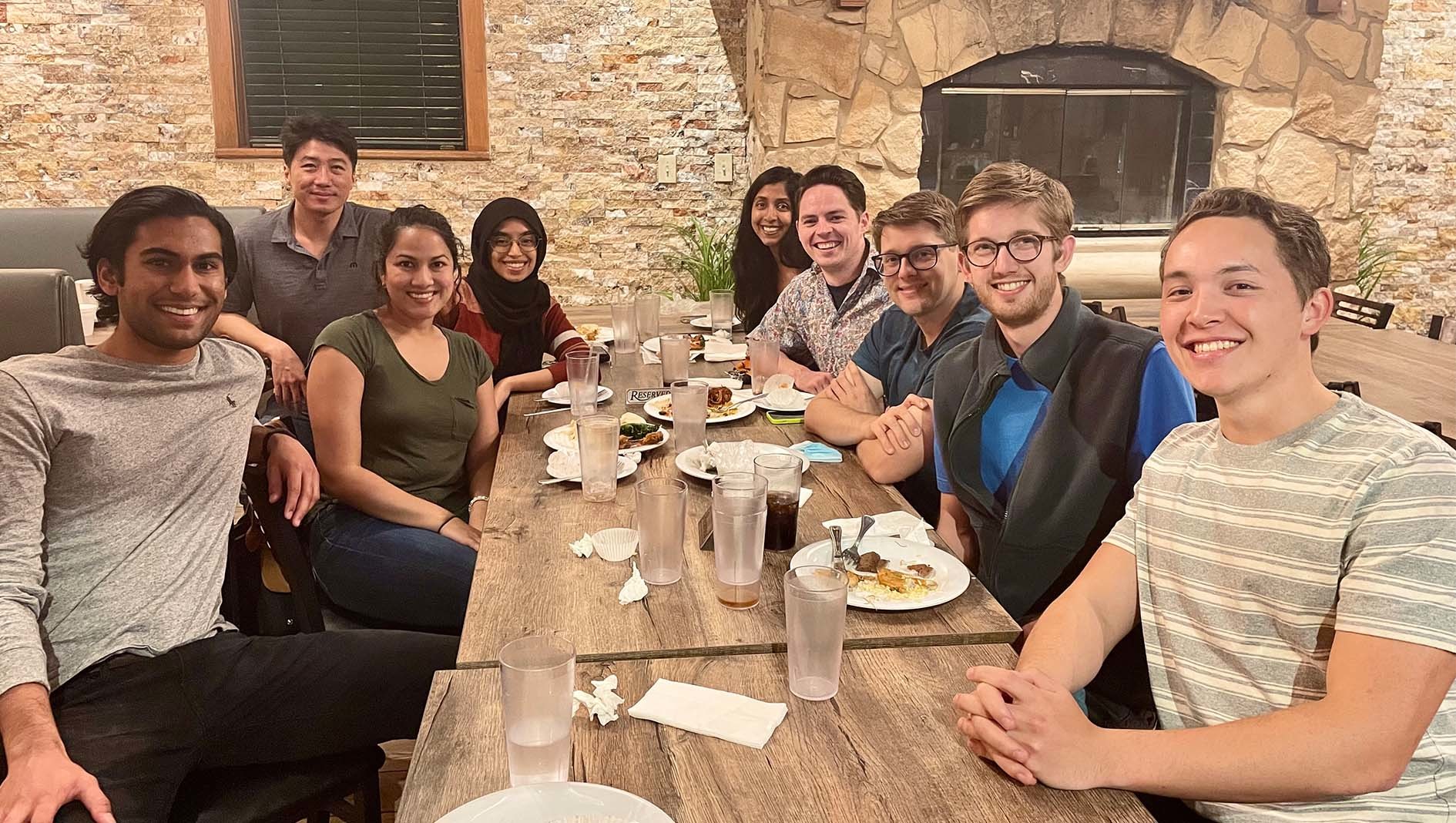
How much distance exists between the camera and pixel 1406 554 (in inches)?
40.7

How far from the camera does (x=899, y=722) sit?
45.0 inches

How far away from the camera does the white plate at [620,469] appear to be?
2.02 m

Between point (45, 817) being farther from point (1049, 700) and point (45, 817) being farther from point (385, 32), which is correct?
point (385, 32)

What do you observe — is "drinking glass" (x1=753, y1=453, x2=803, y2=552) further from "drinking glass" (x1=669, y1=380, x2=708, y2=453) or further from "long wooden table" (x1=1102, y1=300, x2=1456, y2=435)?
"long wooden table" (x1=1102, y1=300, x2=1456, y2=435)

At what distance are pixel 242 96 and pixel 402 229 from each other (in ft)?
11.1

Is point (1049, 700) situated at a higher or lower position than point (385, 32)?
lower

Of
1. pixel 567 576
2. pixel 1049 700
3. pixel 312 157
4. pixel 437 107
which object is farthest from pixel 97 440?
pixel 437 107

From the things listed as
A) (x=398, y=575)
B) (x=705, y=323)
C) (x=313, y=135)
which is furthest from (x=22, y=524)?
(x=705, y=323)

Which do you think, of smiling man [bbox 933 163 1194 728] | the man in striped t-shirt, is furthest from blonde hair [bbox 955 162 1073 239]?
the man in striped t-shirt

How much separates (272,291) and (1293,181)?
467 cm

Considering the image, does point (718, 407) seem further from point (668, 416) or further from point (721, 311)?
point (721, 311)

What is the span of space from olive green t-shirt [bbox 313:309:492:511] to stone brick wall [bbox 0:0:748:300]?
10.1ft

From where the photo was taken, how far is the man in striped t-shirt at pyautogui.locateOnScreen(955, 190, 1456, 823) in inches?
40.4

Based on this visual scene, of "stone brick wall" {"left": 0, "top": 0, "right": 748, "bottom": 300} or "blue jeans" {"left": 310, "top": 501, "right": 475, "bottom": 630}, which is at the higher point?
"stone brick wall" {"left": 0, "top": 0, "right": 748, "bottom": 300}
